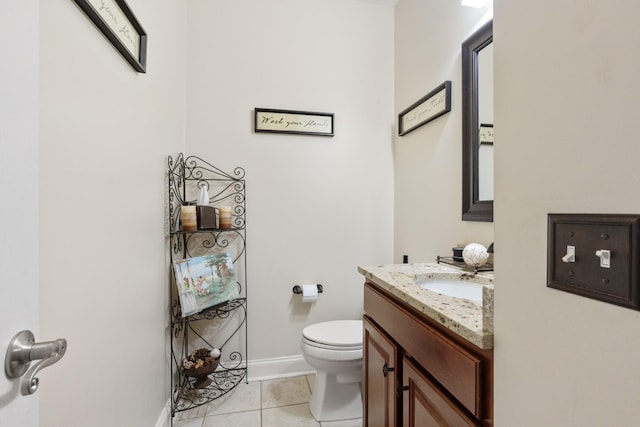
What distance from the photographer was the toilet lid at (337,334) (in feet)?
5.28

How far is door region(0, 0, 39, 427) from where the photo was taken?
420 millimetres

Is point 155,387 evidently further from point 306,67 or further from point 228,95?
point 306,67

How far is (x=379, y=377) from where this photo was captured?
1.16 meters

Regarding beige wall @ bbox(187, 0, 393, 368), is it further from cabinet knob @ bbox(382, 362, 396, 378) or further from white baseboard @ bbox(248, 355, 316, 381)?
cabinet knob @ bbox(382, 362, 396, 378)

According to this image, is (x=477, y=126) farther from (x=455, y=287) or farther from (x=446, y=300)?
(x=446, y=300)

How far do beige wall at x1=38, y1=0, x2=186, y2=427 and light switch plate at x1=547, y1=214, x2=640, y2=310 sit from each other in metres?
1.07

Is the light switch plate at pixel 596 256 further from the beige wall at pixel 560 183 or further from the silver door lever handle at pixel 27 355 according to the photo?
the silver door lever handle at pixel 27 355

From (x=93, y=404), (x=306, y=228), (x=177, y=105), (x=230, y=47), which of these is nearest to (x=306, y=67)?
(x=230, y=47)

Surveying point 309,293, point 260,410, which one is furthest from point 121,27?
point 260,410

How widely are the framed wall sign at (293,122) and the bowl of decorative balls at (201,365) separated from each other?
1.54m

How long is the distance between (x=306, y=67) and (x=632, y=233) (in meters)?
2.13

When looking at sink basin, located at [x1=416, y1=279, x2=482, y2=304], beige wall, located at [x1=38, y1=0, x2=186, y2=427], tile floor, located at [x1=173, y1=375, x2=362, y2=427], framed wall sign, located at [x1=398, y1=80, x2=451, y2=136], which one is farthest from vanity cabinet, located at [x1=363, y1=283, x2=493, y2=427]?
framed wall sign, located at [x1=398, y1=80, x2=451, y2=136]

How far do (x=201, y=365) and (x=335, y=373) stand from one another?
812 mm

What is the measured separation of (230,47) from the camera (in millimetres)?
2018
